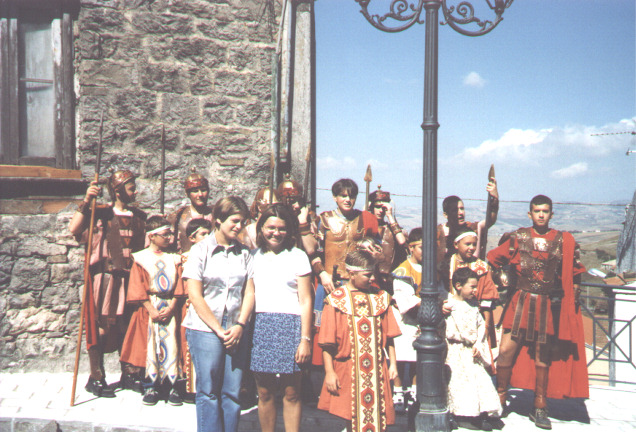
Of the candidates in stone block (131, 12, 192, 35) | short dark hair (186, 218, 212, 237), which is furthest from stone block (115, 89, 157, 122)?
short dark hair (186, 218, 212, 237)

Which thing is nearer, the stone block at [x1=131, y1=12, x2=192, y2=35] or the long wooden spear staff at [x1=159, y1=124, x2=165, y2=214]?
the long wooden spear staff at [x1=159, y1=124, x2=165, y2=214]

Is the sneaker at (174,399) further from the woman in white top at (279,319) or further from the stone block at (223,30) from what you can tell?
the stone block at (223,30)

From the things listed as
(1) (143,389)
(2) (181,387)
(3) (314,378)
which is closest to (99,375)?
(1) (143,389)

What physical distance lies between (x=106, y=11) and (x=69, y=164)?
1.67m

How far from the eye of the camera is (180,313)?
17.5 feet

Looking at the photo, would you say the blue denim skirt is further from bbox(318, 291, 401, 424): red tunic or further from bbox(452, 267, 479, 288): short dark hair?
bbox(452, 267, 479, 288): short dark hair

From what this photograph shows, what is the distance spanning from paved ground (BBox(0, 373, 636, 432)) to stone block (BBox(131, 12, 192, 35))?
3.73 m

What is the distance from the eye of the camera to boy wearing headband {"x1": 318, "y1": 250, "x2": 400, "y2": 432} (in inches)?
158

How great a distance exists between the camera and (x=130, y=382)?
5676 millimetres

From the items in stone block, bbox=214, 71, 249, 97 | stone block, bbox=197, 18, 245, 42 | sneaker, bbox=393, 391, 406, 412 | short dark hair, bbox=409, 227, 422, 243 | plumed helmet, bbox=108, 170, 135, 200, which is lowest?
sneaker, bbox=393, 391, 406, 412

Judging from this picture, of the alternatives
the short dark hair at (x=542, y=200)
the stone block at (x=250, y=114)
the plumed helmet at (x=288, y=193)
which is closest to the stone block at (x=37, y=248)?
the stone block at (x=250, y=114)

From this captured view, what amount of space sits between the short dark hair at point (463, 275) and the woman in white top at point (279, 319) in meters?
1.46

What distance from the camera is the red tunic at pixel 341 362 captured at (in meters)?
4.05

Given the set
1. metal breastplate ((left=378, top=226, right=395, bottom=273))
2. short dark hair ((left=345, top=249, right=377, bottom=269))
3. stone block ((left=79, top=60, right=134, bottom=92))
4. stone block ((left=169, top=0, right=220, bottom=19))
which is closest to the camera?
short dark hair ((left=345, top=249, right=377, bottom=269))
